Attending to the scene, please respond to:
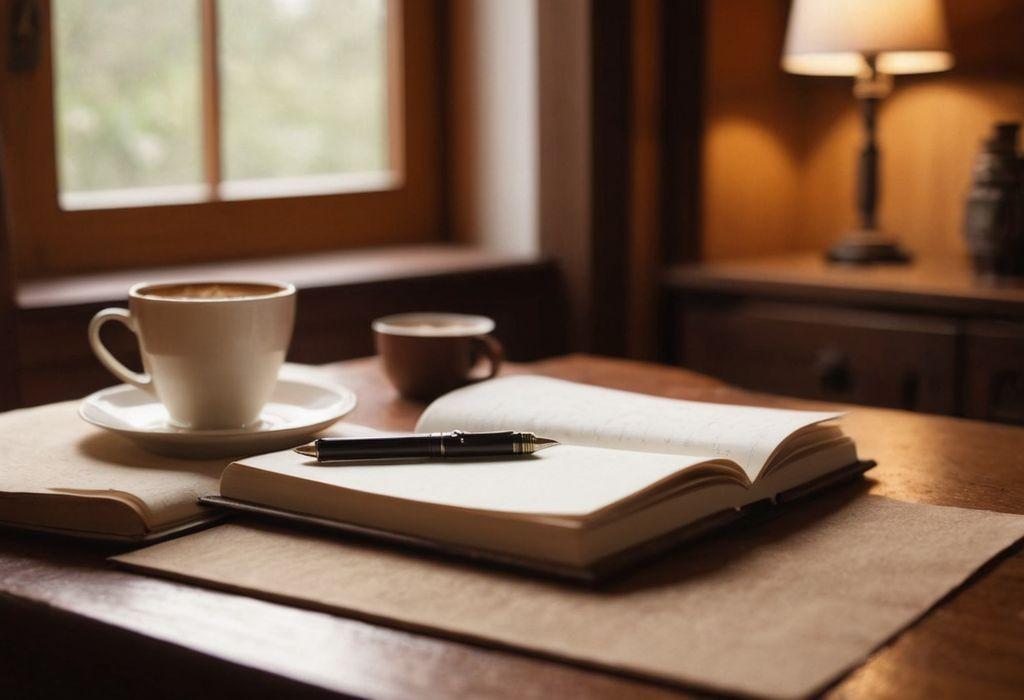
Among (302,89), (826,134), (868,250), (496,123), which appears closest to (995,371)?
(868,250)

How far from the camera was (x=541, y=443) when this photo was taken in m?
0.81

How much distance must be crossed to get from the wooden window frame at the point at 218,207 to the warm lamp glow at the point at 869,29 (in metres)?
0.71

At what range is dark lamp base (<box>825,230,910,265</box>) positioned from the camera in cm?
228

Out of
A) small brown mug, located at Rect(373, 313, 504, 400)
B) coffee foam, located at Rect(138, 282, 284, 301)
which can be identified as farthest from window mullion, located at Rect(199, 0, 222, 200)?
coffee foam, located at Rect(138, 282, 284, 301)

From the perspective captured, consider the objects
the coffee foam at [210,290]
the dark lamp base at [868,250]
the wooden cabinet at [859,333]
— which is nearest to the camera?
the coffee foam at [210,290]

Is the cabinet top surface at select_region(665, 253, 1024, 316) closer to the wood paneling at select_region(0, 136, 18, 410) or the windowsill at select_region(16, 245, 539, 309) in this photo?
the windowsill at select_region(16, 245, 539, 309)

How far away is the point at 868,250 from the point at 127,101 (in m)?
1.33

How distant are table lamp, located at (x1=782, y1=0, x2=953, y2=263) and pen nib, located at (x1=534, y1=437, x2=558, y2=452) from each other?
1.53 m

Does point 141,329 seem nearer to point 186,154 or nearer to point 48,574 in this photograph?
point 48,574

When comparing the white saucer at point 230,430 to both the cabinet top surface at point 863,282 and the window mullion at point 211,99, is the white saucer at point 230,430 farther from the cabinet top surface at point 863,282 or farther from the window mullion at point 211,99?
the cabinet top surface at point 863,282

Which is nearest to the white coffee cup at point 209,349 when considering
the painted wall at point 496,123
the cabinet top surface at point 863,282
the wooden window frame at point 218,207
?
the wooden window frame at point 218,207

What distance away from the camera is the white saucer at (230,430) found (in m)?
0.87

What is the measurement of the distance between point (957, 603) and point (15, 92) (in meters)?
1.59

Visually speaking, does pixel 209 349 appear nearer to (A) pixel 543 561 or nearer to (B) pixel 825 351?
(A) pixel 543 561
